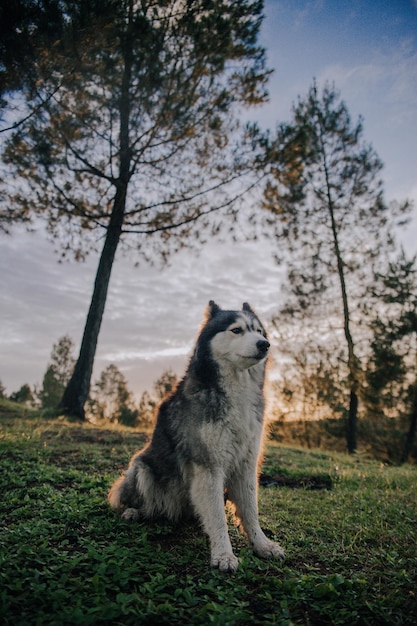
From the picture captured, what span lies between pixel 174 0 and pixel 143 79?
210 centimetres

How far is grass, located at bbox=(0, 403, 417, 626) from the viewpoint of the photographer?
2.02 metres

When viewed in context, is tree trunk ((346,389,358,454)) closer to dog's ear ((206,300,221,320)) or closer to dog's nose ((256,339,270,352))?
dog's ear ((206,300,221,320))

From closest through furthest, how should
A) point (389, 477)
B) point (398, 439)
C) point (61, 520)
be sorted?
point (61, 520)
point (389, 477)
point (398, 439)

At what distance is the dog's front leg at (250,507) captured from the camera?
9.51ft

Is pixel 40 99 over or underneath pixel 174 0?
underneath

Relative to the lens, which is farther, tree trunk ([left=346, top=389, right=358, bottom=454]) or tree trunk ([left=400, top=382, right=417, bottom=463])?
tree trunk ([left=400, top=382, right=417, bottom=463])

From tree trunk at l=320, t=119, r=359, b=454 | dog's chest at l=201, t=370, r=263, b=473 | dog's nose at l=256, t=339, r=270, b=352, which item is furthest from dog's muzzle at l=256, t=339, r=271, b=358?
tree trunk at l=320, t=119, r=359, b=454

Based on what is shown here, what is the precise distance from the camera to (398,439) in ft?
59.4

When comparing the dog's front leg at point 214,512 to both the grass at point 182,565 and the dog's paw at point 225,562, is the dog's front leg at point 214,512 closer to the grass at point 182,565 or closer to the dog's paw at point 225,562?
the dog's paw at point 225,562

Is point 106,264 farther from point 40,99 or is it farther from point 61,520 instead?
point 61,520

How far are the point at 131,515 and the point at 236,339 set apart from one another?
180cm

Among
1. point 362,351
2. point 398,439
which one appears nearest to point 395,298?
point 362,351

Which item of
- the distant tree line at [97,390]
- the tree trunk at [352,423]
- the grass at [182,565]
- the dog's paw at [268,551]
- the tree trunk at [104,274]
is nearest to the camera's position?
the grass at [182,565]

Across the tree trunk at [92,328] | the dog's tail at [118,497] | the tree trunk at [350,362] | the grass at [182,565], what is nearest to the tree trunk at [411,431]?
the tree trunk at [350,362]
